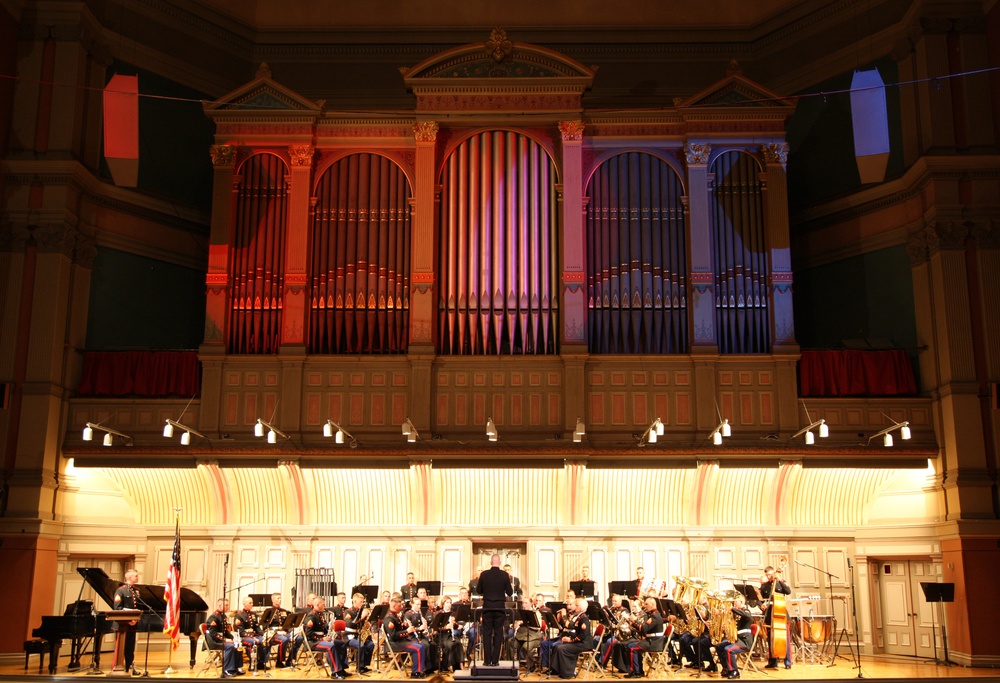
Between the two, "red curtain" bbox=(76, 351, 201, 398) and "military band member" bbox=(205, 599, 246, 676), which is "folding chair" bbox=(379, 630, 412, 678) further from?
"red curtain" bbox=(76, 351, 201, 398)

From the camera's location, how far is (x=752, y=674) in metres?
15.2

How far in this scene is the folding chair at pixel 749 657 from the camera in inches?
613

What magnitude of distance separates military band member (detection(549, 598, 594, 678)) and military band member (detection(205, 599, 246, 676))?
465 centimetres

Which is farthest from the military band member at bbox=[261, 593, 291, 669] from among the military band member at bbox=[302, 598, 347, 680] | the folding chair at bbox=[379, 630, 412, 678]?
the folding chair at bbox=[379, 630, 412, 678]

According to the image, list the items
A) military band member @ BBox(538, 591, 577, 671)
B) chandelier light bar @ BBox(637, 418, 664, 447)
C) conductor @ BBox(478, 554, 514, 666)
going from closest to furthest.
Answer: conductor @ BBox(478, 554, 514, 666)
military band member @ BBox(538, 591, 577, 671)
chandelier light bar @ BBox(637, 418, 664, 447)

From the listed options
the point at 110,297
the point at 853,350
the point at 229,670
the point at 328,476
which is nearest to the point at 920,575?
the point at 853,350

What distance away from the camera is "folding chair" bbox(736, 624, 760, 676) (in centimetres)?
1557

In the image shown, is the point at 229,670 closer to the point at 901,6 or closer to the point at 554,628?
the point at 554,628

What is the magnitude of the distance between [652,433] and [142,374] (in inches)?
356

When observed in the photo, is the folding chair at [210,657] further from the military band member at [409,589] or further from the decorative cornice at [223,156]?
the decorative cornice at [223,156]

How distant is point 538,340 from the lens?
18.4 m

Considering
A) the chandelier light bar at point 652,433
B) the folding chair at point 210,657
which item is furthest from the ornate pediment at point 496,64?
the folding chair at point 210,657

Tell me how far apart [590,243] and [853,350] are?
198 inches

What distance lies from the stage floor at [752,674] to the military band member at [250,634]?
0.85 feet
